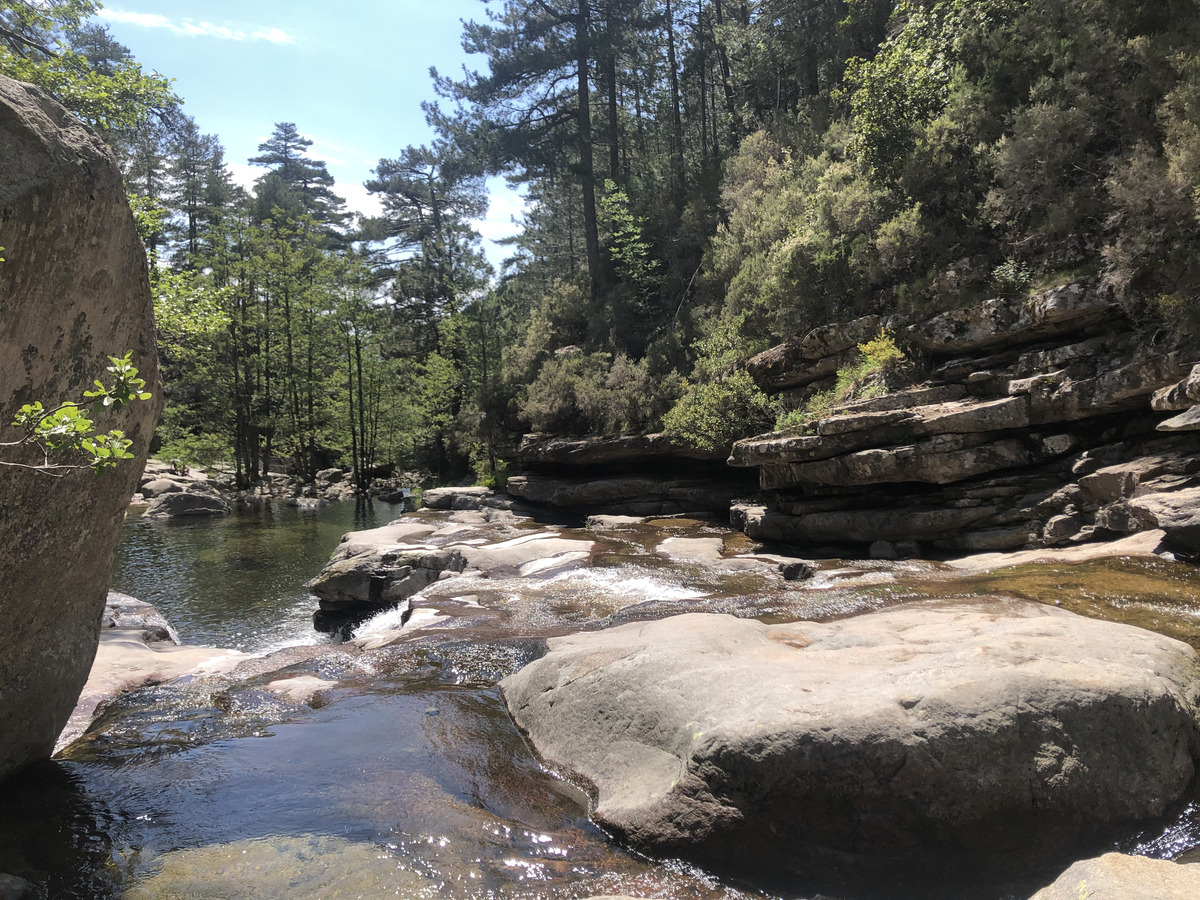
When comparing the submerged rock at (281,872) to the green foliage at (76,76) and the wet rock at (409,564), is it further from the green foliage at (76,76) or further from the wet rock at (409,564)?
the green foliage at (76,76)

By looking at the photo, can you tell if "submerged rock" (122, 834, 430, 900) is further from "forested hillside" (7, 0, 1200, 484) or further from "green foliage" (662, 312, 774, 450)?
"green foliage" (662, 312, 774, 450)

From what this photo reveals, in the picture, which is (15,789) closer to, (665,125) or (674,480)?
(674,480)

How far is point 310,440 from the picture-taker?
37.3 metres

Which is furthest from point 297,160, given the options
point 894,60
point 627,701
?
point 627,701

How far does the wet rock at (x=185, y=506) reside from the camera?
24656mm

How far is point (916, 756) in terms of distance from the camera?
3.68 m

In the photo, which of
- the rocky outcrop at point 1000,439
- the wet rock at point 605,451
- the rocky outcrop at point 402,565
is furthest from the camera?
the wet rock at point 605,451

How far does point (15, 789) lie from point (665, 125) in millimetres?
38096

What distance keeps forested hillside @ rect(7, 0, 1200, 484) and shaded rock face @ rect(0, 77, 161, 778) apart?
12845 mm

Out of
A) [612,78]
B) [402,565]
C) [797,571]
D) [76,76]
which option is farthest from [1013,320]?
[612,78]

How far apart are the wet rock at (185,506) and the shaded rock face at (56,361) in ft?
74.0

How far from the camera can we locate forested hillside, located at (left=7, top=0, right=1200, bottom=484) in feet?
39.2

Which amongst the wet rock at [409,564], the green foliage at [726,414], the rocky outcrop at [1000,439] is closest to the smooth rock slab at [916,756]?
the rocky outcrop at [1000,439]

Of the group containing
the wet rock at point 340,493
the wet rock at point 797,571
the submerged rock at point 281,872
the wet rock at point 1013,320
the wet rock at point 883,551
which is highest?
the wet rock at point 1013,320
